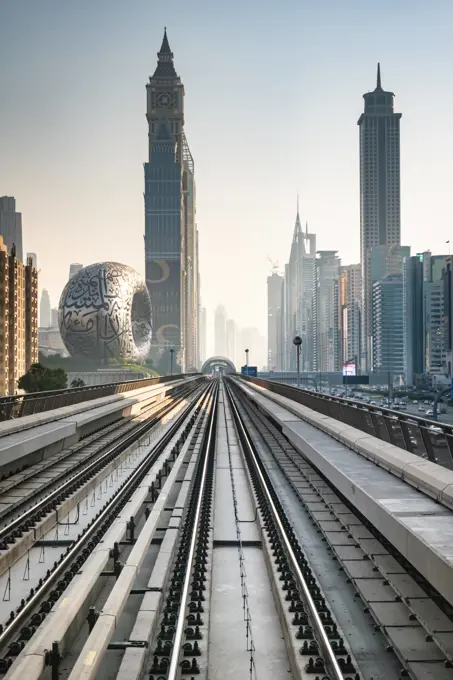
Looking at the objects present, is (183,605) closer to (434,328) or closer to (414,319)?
(434,328)

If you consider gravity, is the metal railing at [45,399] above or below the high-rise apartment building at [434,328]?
below

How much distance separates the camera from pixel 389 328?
169750mm

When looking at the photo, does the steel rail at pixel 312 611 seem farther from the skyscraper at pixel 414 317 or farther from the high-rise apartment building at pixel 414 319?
the high-rise apartment building at pixel 414 319

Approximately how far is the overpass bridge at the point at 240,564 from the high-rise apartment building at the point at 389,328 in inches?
6188

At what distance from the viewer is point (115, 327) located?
98.8 metres

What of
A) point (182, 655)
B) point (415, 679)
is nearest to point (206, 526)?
point (182, 655)

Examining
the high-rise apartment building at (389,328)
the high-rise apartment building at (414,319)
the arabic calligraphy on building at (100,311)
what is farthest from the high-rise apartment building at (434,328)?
the arabic calligraphy on building at (100,311)

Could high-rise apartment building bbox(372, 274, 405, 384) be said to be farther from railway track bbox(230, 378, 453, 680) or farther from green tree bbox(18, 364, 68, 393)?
railway track bbox(230, 378, 453, 680)

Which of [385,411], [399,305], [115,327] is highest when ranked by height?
[399,305]

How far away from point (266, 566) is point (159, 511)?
3.31 meters

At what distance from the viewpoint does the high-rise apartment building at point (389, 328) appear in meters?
168

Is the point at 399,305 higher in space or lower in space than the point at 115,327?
higher

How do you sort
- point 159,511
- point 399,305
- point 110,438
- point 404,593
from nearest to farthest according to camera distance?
point 404,593 → point 159,511 → point 110,438 → point 399,305

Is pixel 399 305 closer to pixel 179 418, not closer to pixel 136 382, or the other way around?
pixel 136 382
